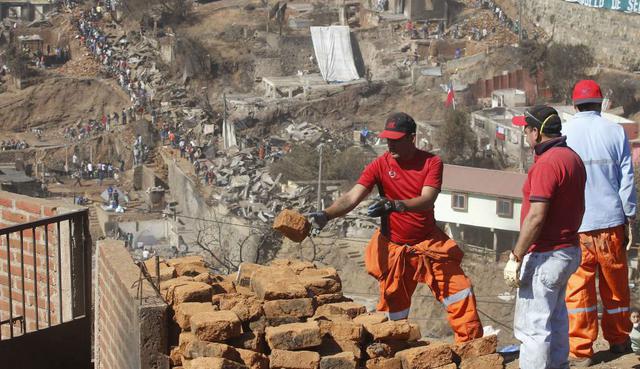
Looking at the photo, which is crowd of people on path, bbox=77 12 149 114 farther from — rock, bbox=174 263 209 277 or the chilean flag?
rock, bbox=174 263 209 277

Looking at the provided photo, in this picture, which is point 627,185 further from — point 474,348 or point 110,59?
point 110,59

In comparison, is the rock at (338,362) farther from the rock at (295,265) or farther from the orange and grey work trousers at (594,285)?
the orange and grey work trousers at (594,285)

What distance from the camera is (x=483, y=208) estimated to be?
97.9 feet

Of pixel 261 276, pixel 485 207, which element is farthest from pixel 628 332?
pixel 485 207

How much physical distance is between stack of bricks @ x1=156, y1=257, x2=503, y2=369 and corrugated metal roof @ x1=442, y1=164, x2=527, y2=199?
2383 centimetres

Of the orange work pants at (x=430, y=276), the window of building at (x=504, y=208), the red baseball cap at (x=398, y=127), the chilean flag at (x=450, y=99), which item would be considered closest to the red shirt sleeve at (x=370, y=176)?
the red baseball cap at (x=398, y=127)

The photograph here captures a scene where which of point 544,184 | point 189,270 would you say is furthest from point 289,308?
point 544,184

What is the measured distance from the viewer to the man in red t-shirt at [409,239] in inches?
247

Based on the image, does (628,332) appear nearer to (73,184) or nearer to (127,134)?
(73,184)

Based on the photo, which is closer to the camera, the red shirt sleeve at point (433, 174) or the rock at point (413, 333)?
→ the rock at point (413, 333)

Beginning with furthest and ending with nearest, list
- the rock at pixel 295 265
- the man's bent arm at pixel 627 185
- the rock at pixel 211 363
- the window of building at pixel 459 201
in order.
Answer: the window of building at pixel 459 201, the rock at pixel 295 265, the man's bent arm at pixel 627 185, the rock at pixel 211 363

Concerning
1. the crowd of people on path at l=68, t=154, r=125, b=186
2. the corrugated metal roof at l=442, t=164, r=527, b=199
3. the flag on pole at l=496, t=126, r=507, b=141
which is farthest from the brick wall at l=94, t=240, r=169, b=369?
the crowd of people on path at l=68, t=154, r=125, b=186

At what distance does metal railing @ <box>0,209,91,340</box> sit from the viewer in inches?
259

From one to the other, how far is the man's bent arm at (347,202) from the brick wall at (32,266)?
5.18ft
